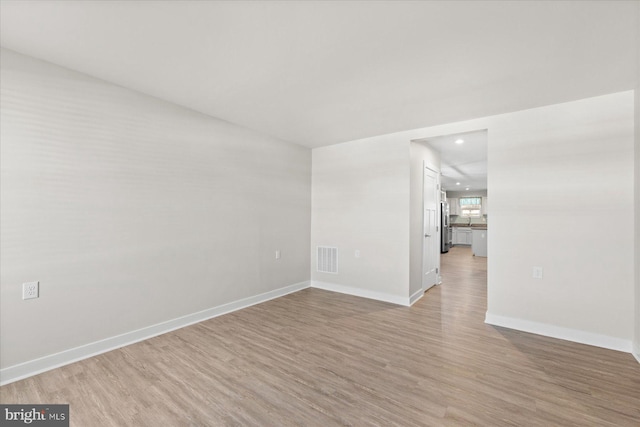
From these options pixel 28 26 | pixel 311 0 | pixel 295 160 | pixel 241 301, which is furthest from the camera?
pixel 295 160

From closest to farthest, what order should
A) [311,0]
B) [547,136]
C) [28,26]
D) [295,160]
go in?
[311,0] → [28,26] → [547,136] → [295,160]

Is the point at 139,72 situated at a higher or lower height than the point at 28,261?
higher

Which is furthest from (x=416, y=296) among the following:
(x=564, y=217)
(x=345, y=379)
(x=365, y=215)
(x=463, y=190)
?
(x=463, y=190)

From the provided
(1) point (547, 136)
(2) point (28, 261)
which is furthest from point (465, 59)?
(2) point (28, 261)

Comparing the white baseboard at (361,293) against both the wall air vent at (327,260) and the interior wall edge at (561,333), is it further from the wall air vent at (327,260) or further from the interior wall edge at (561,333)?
the interior wall edge at (561,333)

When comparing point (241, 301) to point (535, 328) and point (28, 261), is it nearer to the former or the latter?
point (28, 261)

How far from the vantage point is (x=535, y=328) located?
321 centimetres

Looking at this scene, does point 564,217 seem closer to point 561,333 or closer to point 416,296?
point 561,333

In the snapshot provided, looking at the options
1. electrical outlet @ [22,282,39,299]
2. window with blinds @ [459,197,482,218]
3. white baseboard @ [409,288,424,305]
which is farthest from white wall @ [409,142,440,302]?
window with blinds @ [459,197,482,218]

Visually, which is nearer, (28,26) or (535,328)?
(28,26)

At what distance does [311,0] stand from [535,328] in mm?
3905

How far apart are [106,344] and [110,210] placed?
129cm

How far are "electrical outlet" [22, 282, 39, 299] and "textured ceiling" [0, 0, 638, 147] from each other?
6.11 ft

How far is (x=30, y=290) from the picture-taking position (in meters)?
2.29
